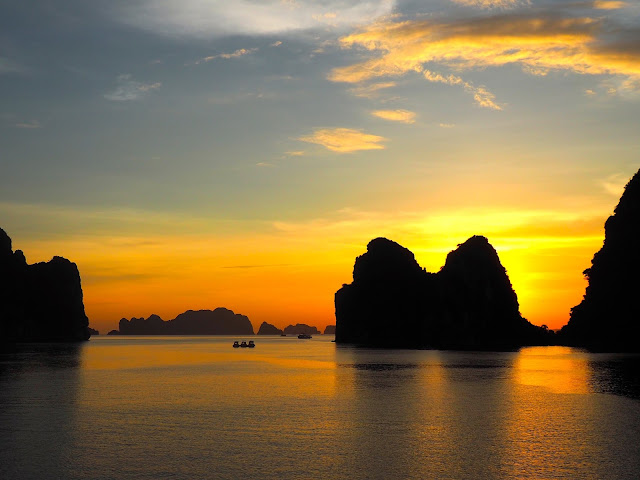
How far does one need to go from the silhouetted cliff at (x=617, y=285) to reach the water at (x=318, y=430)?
347ft

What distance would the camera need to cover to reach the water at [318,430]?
30328mm

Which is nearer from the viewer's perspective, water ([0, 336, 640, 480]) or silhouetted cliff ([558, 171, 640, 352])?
water ([0, 336, 640, 480])

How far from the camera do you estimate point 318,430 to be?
40812 mm

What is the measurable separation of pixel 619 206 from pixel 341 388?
14507 cm

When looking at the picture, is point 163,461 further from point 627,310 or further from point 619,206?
point 619,206

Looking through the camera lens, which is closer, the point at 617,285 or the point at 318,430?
the point at 318,430

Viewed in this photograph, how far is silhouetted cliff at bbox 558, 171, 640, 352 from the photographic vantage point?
167 meters

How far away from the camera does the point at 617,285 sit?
173500mm

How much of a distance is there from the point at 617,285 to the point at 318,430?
15670 cm

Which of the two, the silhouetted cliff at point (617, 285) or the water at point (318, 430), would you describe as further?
the silhouetted cliff at point (617, 285)

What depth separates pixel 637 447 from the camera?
114 ft

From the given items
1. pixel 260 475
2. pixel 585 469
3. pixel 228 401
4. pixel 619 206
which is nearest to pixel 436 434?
pixel 585 469

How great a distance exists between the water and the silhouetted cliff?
347 feet

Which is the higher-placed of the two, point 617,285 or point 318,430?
point 617,285
